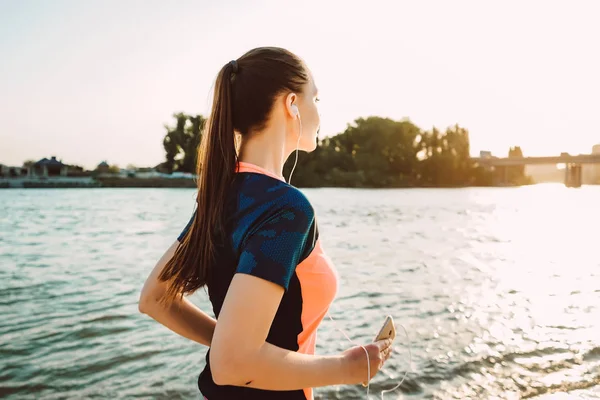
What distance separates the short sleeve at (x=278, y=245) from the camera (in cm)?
126

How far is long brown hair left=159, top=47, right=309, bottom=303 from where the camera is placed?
1.56m

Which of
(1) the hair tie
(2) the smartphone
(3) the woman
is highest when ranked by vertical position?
(1) the hair tie

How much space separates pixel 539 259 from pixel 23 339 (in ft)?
43.7

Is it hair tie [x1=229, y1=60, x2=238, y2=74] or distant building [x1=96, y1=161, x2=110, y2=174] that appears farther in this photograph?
distant building [x1=96, y1=161, x2=110, y2=174]

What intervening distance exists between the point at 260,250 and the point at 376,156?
10114 centimetres

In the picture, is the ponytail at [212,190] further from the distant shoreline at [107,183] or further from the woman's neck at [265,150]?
the distant shoreline at [107,183]

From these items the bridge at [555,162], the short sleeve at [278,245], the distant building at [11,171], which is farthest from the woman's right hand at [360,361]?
the distant building at [11,171]

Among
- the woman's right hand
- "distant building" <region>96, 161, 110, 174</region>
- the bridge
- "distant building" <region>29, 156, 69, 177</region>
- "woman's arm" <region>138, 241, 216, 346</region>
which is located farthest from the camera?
"distant building" <region>96, 161, 110, 174</region>

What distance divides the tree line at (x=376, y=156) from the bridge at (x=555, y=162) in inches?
258

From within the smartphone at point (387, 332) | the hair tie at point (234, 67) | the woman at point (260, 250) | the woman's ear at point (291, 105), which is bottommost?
the smartphone at point (387, 332)

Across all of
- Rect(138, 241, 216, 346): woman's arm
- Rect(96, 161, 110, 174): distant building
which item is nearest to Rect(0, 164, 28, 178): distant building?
Rect(96, 161, 110, 174): distant building

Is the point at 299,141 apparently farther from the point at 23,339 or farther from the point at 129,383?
the point at 23,339

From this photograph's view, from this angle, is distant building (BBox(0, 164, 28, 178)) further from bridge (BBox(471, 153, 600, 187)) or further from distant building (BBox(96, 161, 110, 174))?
bridge (BBox(471, 153, 600, 187))

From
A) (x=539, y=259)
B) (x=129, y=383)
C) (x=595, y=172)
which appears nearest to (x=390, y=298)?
(x=129, y=383)
